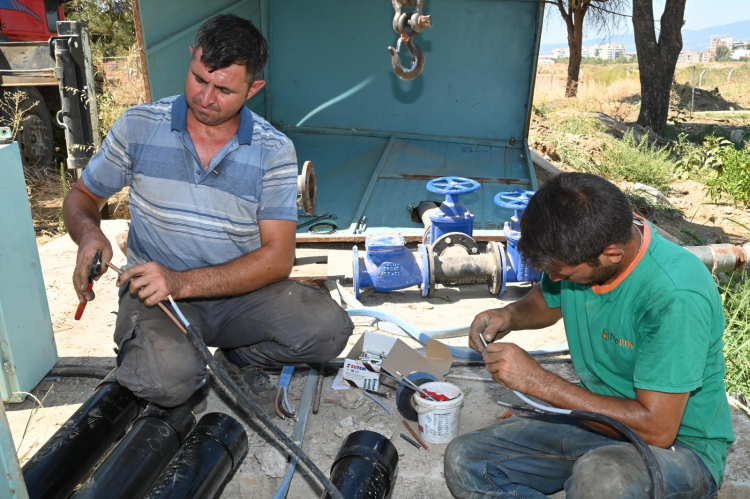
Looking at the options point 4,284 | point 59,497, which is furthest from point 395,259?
point 59,497

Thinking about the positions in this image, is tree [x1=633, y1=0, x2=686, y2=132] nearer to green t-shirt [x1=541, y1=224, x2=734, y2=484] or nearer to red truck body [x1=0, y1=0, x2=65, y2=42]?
red truck body [x1=0, y1=0, x2=65, y2=42]

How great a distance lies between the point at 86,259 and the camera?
86.9 inches

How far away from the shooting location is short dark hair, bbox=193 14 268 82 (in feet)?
7.77

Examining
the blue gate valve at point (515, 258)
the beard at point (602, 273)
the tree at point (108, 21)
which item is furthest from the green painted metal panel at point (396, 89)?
the tree at point (108, 21)

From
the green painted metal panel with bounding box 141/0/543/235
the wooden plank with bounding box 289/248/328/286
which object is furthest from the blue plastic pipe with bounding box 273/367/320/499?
the green painted metal panel with bounding box 141/0/543/235

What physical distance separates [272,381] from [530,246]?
158 centimetres

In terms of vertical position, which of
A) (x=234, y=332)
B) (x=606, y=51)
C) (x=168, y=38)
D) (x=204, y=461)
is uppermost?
(x=606, y=51)

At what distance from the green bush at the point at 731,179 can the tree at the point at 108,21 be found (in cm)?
1102

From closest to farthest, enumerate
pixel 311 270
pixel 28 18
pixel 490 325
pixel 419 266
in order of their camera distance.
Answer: pixel 490 325, pixel 311 270, pixel 419 266, pixel 28 18

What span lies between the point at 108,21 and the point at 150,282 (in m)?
12.8

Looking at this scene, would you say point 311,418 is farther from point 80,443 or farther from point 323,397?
point 80,443

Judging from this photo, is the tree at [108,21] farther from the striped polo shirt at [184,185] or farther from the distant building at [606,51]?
the distant building at [606,51]

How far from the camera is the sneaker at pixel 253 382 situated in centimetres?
267

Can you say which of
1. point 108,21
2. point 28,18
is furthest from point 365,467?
point 108,21
